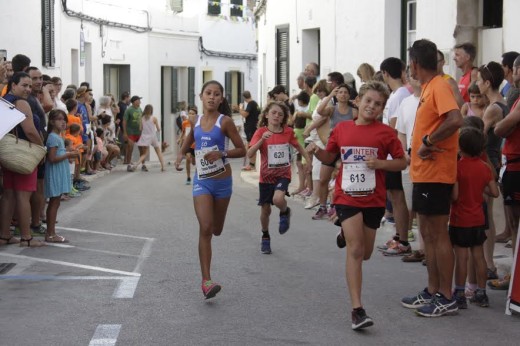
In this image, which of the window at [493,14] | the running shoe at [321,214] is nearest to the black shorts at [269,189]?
the running shoe at [321,214]

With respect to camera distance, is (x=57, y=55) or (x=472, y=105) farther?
(x=57, y=55)

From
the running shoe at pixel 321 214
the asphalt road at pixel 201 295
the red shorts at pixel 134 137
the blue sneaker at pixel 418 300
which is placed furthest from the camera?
the red shorts at pixel 134 137

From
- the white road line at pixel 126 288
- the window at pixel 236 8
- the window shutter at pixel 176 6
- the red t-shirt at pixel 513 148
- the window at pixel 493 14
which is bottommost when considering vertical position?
the white road line at pixel 126 288

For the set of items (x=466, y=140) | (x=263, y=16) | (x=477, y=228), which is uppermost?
(x=263, y=16)

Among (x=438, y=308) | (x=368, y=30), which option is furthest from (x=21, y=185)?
(x=368, y=30)

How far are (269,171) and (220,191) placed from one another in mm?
2799

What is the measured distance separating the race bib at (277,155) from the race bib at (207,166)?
8.99 ft

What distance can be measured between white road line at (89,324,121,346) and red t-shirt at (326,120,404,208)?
189 cm

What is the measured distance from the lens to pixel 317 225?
44.5 ft

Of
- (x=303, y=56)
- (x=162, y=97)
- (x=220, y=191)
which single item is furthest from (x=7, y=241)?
(x=162, y=97)

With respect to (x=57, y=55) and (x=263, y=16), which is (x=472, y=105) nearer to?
(x=57, y=55)

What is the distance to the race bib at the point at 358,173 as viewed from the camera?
762 centimetres

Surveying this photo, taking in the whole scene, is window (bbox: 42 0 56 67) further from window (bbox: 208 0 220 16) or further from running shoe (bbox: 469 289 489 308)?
window (bbox: 208 0 220 16)

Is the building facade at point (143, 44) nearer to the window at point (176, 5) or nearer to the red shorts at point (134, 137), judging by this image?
the window at point (176, 5)
